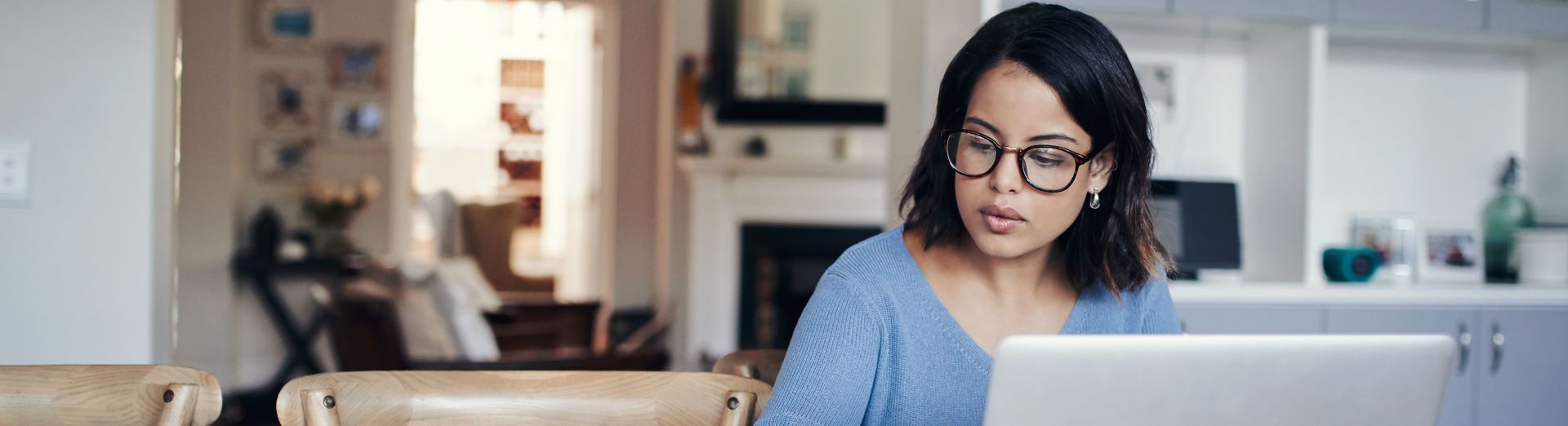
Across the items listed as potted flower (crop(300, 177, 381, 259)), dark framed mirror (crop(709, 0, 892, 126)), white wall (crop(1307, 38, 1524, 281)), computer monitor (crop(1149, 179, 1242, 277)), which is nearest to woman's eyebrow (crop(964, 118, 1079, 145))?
computer monitor (crop(1149, 179, 1242, 277))

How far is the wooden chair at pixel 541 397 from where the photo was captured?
1.32m

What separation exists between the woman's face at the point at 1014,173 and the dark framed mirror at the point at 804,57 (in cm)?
371

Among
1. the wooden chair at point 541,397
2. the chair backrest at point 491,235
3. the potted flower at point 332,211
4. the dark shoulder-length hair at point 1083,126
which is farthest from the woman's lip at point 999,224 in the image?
the chair backrest at point 491,235

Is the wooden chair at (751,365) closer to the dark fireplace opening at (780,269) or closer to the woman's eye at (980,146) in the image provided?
the woman's eye at (980,146)

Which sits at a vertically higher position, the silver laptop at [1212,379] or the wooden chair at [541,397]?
the silver laptop at [1212,379]

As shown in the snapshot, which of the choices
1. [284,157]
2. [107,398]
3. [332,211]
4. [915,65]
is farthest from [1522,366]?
[284,157]

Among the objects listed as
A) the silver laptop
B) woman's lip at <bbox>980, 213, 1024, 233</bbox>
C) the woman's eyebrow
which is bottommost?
the silver laptop

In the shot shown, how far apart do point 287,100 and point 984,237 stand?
5.21m

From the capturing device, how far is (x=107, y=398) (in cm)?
135

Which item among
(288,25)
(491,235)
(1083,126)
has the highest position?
(288,25)

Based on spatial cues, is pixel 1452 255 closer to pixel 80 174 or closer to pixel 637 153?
pixel 80 174

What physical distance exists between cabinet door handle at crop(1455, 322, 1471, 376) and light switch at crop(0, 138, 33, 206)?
9.71 ft

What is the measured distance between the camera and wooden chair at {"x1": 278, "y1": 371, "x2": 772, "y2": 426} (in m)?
1.32

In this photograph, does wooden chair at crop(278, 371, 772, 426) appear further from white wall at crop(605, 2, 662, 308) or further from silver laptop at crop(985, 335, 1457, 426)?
white wall at crop(605, 2, 662, 308)
